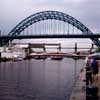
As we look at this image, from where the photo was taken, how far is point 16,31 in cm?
10744

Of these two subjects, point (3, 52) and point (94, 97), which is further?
point (3, 52)

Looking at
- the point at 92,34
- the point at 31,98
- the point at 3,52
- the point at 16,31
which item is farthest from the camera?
the point at 16,31

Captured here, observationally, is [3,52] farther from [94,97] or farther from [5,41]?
[94,97]

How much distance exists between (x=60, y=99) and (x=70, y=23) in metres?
90.1

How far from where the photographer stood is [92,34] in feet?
328

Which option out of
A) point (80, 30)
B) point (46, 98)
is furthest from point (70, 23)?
point (46, 98)

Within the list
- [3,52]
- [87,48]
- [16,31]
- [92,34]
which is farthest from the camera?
[87,48]

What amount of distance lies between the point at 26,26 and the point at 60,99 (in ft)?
302

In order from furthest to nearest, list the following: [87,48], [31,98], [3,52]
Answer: [87,48]
[3,52]
[31,98]

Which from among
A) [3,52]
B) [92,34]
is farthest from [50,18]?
[3,52]

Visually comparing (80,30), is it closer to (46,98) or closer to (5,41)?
(5,41)

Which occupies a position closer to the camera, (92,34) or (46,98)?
(46,98)

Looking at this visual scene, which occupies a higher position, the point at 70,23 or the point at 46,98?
the point at 70,23

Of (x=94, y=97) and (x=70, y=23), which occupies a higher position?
(x=70, y=23)
